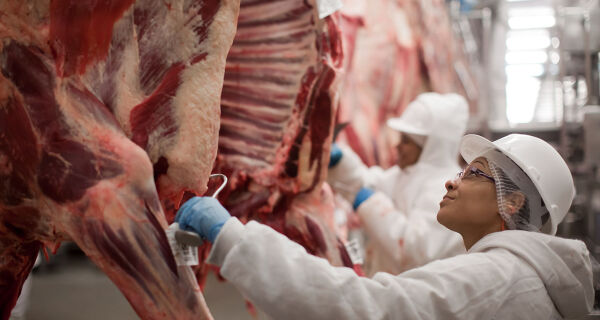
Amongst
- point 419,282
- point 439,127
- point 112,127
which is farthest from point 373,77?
point 419,282

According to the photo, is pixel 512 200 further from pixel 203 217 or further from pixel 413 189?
pixel 413 189

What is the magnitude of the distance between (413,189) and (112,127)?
2.13m

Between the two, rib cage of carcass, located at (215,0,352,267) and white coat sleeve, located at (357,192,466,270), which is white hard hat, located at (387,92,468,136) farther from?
rib cage of carcass, located at (215,0,352,267)

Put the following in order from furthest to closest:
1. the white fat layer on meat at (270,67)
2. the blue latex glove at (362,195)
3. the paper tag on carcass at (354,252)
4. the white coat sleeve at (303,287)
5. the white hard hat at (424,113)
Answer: the white hard hat at (424,113) → the blue latex glove at (362,195) → the paper tag on carcass at (354,252) → the white fat layer on meat at (270,67) → the white coat sleeve at (303,287)

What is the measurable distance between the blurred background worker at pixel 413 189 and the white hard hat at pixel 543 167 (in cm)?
133

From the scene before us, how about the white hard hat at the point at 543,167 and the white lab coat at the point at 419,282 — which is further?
the white hard hat at the point at 543,167

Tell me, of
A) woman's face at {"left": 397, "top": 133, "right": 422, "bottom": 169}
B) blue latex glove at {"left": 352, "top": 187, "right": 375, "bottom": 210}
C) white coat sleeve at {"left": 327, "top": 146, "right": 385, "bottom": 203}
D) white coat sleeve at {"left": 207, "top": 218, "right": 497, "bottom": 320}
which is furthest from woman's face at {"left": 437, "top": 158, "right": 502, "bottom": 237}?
woman's face at {"left": 397, "top": 133, "right": 422, "bottom": 169}

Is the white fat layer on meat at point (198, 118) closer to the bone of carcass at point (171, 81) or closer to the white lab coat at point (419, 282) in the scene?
the bone of carcass at point (171, 81)

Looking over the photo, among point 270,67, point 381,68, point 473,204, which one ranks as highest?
point 270,67

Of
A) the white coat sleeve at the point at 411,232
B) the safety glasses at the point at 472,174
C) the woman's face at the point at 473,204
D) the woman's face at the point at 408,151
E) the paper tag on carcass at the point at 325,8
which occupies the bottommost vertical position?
the white coat sleeve at the point at 411,232

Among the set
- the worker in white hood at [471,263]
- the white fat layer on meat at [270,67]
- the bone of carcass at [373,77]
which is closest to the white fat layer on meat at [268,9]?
the white fat layer on meat at [270,67]

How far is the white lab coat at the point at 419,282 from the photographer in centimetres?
129

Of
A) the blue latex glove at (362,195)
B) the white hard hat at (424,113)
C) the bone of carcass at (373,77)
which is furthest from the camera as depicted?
the bone of carcass at (373,77)

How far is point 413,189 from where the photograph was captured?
3.43 metres
